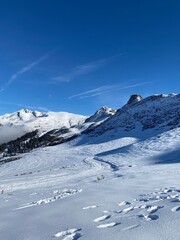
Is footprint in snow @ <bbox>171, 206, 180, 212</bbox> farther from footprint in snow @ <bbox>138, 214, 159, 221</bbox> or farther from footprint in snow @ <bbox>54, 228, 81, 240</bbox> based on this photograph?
footprint in snow @ <bbox>54, 228, 81, 240</bbox>

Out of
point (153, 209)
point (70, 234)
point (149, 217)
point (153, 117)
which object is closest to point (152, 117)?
point (153, 117)

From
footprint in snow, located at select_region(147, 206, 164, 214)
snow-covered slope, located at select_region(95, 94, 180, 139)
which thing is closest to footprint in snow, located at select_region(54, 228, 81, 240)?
footprint in snow, located at select_region(147, 206, 164, 214)

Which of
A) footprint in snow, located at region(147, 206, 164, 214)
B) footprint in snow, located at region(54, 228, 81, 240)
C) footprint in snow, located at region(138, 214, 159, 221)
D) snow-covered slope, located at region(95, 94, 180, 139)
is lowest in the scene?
footprint in snow, located at region(147, 206, 164, 214)

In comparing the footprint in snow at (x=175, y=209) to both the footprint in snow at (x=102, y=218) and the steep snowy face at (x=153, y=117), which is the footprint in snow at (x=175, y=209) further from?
the steep snowy face at (x=153, y=117)

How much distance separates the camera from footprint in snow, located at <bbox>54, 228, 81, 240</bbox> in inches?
249

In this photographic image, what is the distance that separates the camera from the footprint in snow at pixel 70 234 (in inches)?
249

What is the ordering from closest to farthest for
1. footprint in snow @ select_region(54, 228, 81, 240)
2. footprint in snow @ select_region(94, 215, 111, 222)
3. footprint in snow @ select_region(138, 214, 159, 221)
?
1. footprint in snow @ select_region(54, 228, 81, 240)
2. footprint in snow @ select_region(138, 214, 159, 221)
3. footprint in snow @ select_region(94, 215, 111, 222)

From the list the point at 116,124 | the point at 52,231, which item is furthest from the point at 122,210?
the point at 116,124

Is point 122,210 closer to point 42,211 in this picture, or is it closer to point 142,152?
point 42,211

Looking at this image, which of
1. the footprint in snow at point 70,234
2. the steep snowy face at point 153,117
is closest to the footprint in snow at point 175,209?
the footprint in snow at point 70,234

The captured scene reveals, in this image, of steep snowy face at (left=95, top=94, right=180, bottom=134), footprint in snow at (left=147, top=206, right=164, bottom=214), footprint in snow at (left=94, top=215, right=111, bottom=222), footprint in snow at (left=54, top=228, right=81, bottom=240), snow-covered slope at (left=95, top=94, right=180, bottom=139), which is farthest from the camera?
steep snowy face at (left=95, top=94, right=180, bottom=134)

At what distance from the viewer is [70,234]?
21.5 ft

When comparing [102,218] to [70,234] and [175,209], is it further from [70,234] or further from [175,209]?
[175,209]

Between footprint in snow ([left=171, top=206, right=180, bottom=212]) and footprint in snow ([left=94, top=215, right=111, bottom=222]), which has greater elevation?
footprint in snow ([left=94, top=215, right=111, bottom=222])
